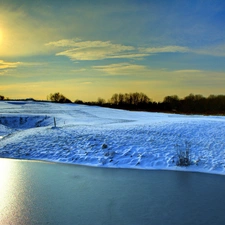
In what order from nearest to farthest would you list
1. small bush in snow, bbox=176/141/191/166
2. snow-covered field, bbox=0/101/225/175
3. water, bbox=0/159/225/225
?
1. water, bbox=0/159/225/225
2. small bush in snow, bbox=176/141/191/166
3. snow-covered field, bbox=0/101/225/175

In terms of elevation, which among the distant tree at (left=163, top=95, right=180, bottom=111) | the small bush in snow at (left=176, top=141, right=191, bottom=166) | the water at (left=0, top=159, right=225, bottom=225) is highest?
the distant tree at (left=163, top=95, right=180, bottom=111)

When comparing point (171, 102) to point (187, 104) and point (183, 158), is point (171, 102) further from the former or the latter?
point (183, 158)

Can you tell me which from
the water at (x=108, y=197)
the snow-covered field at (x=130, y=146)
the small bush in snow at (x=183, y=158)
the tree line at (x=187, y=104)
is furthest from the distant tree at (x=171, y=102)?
the water at (x=108, y=197)

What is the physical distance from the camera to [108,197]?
7773mm

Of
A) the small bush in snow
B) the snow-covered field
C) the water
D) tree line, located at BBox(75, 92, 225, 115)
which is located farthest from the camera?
tree line, located at BBox(75, 92, 225, 115)

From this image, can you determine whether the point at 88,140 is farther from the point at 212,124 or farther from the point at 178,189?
the point at 212,124

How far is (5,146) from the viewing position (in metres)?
15.8

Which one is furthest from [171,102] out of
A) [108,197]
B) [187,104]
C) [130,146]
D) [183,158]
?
[108,197]

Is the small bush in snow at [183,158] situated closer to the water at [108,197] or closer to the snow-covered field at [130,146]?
the snow-covered field at [130,146]

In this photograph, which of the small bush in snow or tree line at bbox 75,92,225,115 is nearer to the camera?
the small bush in snow

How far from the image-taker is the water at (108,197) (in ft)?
20.9

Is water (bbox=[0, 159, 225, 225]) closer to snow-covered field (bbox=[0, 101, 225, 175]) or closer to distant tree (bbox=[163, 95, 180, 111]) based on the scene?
snow-covered field (bbox=[0, 101, 225, 175])

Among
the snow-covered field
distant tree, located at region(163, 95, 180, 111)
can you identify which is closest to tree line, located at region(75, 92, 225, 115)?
distant tree, located at region(163, 95, 180, 111)

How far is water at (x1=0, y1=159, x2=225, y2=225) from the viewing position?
6.38 metres
